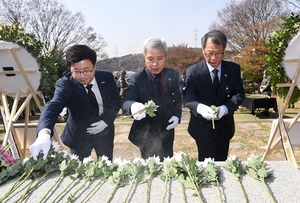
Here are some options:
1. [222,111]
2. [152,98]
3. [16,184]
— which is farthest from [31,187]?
[222,111]

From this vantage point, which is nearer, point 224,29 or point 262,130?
point 262,130

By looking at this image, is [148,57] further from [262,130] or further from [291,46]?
[262,130]

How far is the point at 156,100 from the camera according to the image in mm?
3023

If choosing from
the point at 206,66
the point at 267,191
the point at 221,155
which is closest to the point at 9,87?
the point at 206,66

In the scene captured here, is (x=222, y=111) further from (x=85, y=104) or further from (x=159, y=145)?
(x=85, y=104)

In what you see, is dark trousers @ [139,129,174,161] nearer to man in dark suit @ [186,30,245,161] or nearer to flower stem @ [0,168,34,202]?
man in dark suit @ [186,30,245,161]

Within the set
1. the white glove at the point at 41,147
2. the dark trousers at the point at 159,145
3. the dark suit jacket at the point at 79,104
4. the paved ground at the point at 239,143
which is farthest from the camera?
the paved ground at the point at 239,143

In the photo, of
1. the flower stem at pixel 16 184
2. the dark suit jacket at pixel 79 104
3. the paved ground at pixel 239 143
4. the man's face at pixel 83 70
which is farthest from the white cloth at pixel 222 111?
the paved ground at pixel 239 143

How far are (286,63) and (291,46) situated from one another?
198 mm

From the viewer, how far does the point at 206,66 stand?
305 centimetres

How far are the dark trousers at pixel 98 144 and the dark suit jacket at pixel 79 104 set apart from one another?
37 mm

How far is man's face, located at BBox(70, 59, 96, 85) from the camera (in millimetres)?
2578

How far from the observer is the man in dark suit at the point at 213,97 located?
2913 millimetres

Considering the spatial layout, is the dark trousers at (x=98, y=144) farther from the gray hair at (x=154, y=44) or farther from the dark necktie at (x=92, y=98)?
the gray hair at (x=154, y=44)
